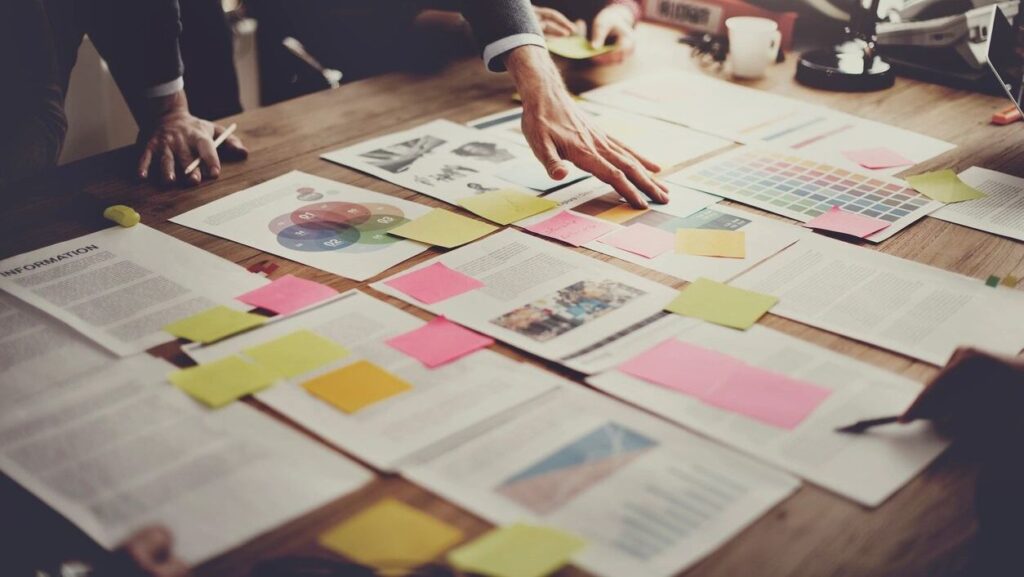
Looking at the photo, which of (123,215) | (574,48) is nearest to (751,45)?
(574,48)

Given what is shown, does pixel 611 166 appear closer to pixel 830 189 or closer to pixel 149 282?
pixel 830 189

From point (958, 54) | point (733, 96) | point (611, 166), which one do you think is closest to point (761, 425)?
point (611, 166)

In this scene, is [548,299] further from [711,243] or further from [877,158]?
[877,158]

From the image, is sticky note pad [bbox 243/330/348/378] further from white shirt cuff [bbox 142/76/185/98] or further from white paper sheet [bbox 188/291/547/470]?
white shirt cuff [bbox 142/76/185/98]

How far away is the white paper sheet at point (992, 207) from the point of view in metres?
1.47

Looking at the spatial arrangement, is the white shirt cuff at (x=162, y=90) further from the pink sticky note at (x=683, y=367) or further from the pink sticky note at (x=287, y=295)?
the pink sticky note at (x=683, y=367)

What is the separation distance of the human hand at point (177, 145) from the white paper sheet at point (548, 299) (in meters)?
0.49

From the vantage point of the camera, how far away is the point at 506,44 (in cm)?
175

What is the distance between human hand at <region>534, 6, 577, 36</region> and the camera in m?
2.20

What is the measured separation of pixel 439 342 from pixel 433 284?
0.51 ft

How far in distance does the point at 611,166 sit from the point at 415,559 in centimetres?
86

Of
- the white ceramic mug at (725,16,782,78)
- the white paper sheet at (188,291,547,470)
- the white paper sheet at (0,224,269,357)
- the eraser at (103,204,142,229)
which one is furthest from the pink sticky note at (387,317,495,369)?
the white ceramic mug at (725,16,782,78)

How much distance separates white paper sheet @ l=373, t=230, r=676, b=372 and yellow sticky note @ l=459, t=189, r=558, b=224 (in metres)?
0.08

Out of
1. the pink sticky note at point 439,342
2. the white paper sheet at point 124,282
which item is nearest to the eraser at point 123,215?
the white paper sheet at point 124,282
